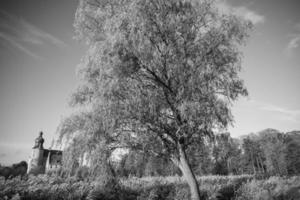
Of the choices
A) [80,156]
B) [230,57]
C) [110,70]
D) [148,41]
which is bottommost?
[80,156]

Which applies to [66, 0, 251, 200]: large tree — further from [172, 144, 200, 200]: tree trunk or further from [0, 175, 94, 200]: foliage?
[0, 175, 94, 200]: foliage

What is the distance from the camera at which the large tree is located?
23.3 ft

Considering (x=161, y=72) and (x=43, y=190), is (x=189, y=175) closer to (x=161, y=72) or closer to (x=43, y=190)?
(x=161, y=72)

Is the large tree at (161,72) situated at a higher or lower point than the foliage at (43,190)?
higher

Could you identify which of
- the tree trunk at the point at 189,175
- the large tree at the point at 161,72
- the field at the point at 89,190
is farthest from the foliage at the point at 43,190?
the tree trunk at the point at 189,175

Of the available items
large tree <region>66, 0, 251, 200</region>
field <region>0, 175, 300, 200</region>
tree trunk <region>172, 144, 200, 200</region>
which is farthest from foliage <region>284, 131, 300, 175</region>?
large tree <region>66, 0, 251, 200</region>

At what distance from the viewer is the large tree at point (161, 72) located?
7098mm

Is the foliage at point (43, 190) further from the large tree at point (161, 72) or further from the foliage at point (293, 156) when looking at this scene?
the foliage at point (293, 156)

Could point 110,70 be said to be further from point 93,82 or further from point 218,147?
point 218,147

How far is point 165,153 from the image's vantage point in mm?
8789

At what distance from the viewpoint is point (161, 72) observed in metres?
8.50

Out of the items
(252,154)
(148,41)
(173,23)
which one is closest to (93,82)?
(148,41)

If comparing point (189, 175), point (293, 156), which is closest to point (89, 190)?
point (189, 175)

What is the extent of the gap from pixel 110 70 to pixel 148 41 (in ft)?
7.07
